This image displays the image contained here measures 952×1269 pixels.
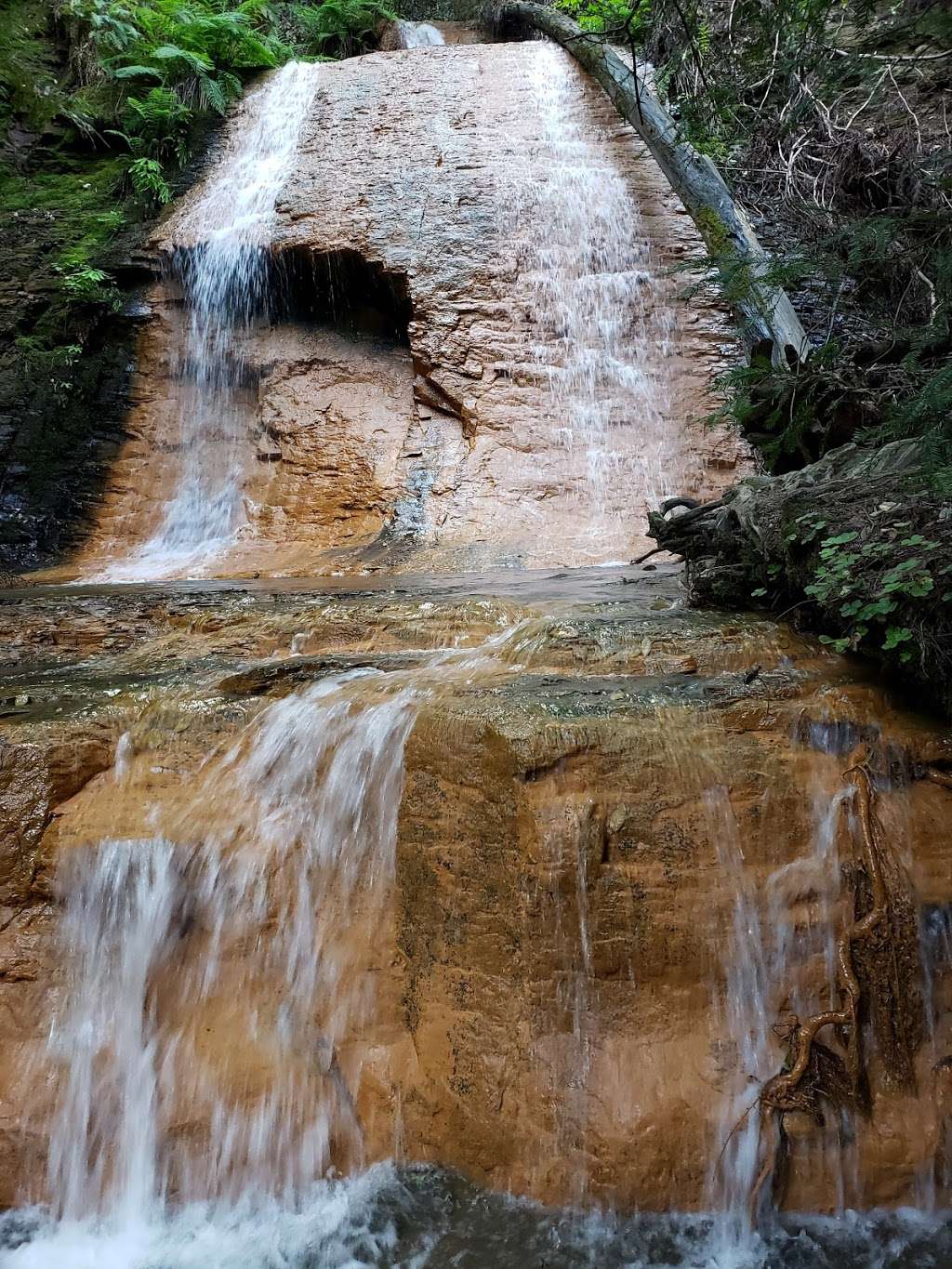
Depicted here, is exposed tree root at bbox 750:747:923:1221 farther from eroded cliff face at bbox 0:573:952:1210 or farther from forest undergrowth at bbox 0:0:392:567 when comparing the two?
forest undergrowth at bbox 0:0:392:567

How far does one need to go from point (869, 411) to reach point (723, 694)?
9.56 feet

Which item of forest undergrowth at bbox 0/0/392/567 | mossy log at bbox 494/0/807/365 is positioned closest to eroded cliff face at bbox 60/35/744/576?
forest undergrowth at bbox 0/0/392/567

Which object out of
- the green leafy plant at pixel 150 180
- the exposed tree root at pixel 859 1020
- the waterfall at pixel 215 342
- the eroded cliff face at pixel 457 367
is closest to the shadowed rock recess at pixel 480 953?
the exposed tree root at pixel 859 1020

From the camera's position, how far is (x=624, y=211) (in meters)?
9.50

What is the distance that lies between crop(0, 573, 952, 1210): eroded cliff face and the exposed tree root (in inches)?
2.0

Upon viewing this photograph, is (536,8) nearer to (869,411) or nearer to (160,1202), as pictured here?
(869,411)

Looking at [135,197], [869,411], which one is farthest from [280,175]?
[869,411]

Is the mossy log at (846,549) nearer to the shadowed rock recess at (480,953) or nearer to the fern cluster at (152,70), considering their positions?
the shadowed rock recess at (480,953)

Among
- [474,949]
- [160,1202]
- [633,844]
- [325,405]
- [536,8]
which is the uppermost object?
[536,8]

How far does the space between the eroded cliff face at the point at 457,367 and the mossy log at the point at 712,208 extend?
687 millimetres

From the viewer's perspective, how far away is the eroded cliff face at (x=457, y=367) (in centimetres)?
791

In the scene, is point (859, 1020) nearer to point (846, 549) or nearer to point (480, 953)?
point (480, 953)

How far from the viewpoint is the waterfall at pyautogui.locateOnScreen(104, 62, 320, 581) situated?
8501 millimetres

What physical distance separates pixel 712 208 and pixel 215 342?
5287mm
